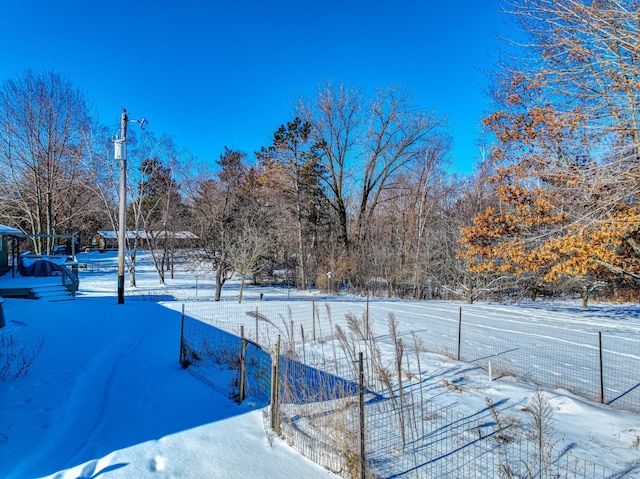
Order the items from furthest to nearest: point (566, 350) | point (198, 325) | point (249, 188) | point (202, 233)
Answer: point (249, 188) < point (202, 233) < point (198, 325) < point (566, 350)

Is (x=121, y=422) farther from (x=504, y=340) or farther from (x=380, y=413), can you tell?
(x=504, y=340)

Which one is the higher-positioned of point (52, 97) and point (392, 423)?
point (52, 97)

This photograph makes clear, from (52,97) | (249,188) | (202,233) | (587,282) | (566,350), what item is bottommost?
(566,350)

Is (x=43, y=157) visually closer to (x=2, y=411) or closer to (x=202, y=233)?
(x=202, y=233)

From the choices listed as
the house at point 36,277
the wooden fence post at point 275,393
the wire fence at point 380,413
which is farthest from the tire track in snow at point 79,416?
the house at point 36,277

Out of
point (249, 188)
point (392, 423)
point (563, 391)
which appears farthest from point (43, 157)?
point (563, 391)

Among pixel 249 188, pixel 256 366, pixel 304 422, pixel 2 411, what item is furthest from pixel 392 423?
pixel 249 188

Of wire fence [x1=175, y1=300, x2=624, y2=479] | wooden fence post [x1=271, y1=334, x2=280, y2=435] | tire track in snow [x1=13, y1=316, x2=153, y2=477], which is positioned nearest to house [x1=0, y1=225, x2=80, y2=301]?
wire fence [x1=175, y1=300, x2=624, y2=479]

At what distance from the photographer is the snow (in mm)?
3408

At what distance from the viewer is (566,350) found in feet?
29.6

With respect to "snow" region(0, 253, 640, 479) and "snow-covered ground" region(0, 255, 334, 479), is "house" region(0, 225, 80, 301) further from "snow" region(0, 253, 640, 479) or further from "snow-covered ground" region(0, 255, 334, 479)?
"snow-covered ground" region(0, 255, 334, 479)

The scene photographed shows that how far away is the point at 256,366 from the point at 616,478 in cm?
521

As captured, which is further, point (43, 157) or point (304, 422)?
point (43, 157)

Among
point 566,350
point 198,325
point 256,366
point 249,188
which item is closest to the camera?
point 256,366
